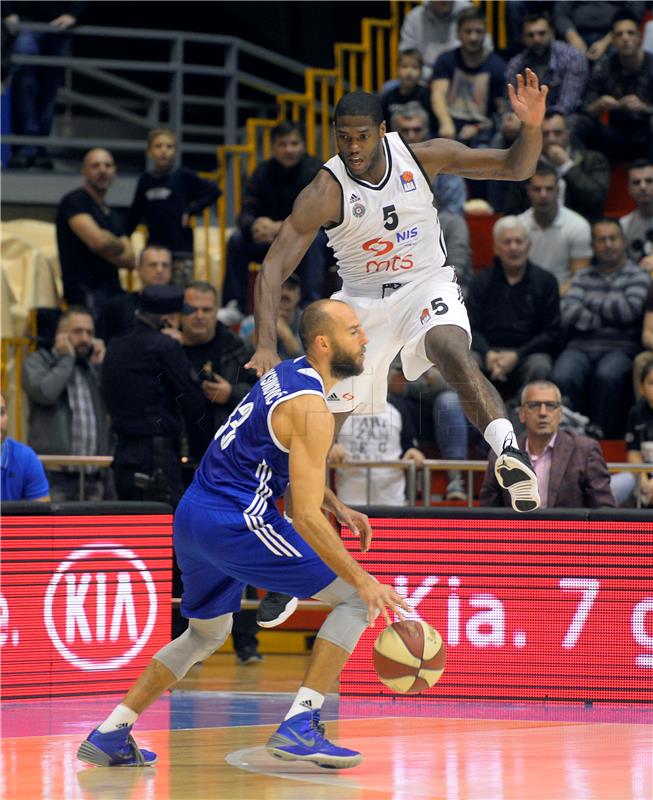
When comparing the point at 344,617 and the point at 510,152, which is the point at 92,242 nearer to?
the point at 510,152

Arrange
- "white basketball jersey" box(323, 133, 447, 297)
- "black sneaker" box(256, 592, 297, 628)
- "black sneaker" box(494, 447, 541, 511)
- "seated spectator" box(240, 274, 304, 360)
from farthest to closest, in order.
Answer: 1. "seated spectator" box(240, 274, 304, 360)
2. "white basketball jersey" box(323, 133, 447, 297)
3. "black sneaker" box(494, 447, 541, 511)
4. "black sneaker" box(256, 592, 297, 628)

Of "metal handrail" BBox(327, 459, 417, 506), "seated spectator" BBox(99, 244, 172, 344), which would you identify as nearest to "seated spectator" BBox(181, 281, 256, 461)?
"metal handrail" BBox(327, 459, 417, 506)

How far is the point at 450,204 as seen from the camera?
14234 millimetres

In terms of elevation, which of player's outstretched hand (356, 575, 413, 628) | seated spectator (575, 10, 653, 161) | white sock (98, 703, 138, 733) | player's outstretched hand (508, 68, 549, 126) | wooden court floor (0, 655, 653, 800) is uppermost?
seated spectator (575, 10, 653, 161)

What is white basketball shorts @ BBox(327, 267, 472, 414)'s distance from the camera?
8.66 metres

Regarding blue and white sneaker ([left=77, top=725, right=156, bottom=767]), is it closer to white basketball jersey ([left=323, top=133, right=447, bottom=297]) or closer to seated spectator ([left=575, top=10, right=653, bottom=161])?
white basketball jersey ([left=323, top=133, right=447, bottom=297])

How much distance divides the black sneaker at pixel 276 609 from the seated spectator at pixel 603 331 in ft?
17.9

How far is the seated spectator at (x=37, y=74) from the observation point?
54.7 ft

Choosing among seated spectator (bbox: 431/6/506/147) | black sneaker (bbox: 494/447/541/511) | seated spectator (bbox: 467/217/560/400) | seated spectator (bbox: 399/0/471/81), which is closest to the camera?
black sneaker (bbox: 494/447/541/511)

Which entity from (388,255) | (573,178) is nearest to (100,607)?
(388,255)

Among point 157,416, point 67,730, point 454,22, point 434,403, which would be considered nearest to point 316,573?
point 67,730

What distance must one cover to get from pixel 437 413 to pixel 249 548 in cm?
564

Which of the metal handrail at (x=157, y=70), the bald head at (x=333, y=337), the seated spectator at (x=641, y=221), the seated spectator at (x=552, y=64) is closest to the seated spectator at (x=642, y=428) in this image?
the seated spectator at (x=641, y=221)

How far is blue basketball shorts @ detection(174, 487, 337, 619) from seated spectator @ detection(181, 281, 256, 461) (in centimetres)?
390
